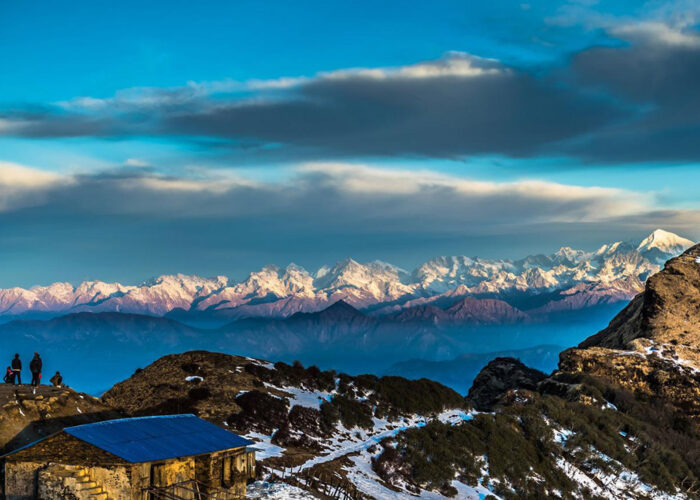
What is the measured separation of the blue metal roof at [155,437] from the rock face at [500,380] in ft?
282

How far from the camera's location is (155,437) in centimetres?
3931

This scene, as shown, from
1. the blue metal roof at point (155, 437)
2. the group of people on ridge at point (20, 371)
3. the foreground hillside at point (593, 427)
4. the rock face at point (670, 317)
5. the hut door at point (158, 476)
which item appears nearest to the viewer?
the blue metal roof at point (155, 437)

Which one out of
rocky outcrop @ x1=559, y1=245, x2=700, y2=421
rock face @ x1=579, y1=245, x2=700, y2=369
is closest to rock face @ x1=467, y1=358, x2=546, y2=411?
rocky outcrop @ x1=559, y1=245, x2=700, y2=421

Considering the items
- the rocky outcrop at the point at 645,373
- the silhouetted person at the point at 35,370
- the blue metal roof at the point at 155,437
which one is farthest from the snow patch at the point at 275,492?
the rocky outcrop at the point at 645,373

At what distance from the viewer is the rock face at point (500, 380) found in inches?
5007

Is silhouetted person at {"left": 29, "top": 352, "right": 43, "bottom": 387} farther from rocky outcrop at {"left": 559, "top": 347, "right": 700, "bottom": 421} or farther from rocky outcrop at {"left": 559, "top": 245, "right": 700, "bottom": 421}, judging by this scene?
rocky outcrop at {"left": 559, "top": 245, "right": 700, "bottom": 421}

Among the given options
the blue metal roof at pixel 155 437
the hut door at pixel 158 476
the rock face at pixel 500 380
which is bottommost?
the rock face at pixel 500 380

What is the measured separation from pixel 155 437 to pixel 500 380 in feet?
336

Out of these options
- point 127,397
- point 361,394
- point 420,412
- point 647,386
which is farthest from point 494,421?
point 647,386

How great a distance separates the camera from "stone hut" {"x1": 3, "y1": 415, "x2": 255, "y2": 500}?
117 ft

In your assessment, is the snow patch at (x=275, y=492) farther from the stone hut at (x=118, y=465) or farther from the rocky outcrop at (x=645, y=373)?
the rocky outcrop at (x=645, y=373)

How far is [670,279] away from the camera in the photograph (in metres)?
146

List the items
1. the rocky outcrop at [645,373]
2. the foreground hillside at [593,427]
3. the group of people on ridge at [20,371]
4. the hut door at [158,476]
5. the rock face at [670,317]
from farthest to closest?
the rock face at [670,317] → the rocky outcrop at [645,373] → the foreground hillside at [593,427] → the group of people on ridge at [20,371] → the hut door at [158,476]

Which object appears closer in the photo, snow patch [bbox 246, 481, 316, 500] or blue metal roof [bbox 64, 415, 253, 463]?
blue metal roof [bbox 64, 415, 253, 463]
